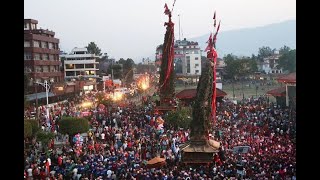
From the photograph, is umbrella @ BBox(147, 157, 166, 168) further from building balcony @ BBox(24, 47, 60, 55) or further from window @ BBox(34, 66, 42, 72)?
window @ BBox(34, 66, 42, 72)

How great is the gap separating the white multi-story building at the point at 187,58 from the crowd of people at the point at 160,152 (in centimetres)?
3870

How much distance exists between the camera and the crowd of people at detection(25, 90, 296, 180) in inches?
356

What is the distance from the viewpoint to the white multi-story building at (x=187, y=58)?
181ft

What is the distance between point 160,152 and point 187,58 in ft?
146

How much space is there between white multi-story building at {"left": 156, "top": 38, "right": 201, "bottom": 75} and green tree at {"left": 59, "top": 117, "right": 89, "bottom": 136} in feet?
135

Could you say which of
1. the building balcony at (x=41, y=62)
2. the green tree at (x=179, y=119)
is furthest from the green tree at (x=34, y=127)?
the building balcony at (x=41, y=62)

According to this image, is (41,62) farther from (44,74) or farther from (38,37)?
(38,37)

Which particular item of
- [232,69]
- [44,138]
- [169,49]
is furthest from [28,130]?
[232,69]

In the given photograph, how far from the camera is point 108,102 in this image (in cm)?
2036

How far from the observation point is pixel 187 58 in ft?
182

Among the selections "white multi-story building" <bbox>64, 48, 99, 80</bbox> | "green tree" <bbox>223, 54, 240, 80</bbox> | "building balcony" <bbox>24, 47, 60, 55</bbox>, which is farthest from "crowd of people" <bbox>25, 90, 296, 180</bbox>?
"white multi-story building" <bbox>64, 48, 99, 80</bbox>
